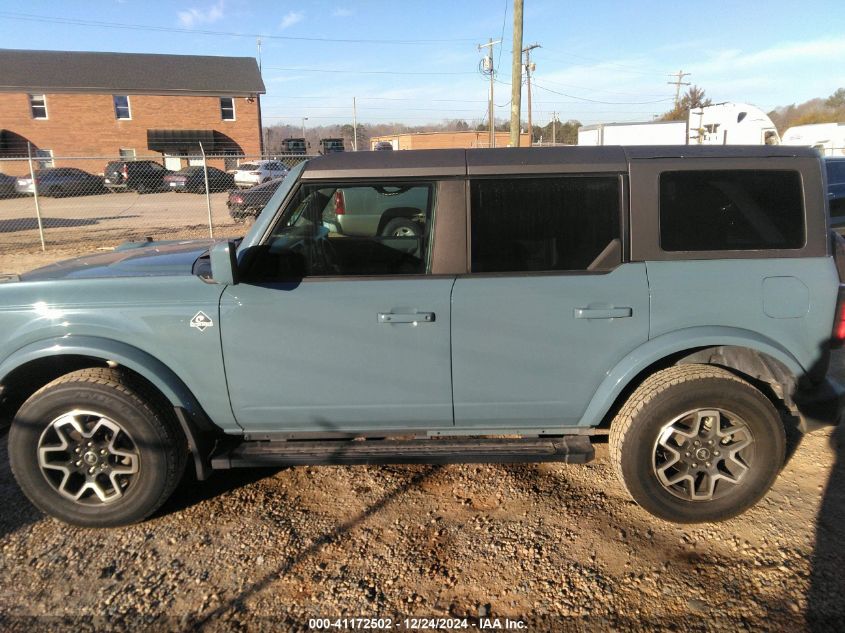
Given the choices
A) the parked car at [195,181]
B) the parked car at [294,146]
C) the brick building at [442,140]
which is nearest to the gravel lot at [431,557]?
the parked car at [195,181]

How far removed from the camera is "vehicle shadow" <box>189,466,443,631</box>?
2609 millimetres

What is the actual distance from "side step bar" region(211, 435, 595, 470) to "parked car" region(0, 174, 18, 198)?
93.7 feet

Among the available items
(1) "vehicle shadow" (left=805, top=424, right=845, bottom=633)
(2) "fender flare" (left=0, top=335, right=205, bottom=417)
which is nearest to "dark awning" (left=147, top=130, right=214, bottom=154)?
(2) "fender flare" (left=0, top=335, right=205, bottom=417)

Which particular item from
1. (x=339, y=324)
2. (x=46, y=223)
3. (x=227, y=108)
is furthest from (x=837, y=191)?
(x=227, y=108)

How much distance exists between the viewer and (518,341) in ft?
9.85

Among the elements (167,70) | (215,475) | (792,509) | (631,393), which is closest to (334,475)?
(215,475)

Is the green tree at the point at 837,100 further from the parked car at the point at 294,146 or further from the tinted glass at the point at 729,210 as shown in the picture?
the tinted glass at the point at 729,210

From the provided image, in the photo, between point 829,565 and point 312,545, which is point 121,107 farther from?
point 829,565

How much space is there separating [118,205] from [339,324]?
2306cm

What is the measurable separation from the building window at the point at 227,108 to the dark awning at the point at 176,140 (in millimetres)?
1968

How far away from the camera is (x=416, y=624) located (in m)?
2.53

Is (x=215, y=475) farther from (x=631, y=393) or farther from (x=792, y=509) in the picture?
(x=792, y=509)

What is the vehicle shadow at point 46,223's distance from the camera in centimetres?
1691

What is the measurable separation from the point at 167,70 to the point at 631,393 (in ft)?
146
